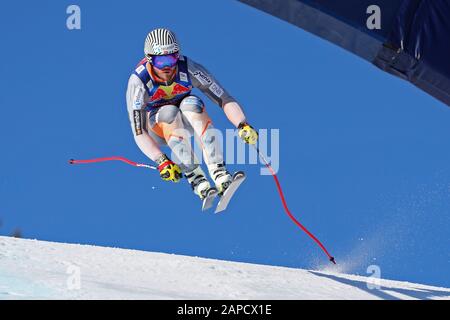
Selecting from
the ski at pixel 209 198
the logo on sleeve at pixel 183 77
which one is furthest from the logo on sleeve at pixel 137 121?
the ski at pixel 209 198

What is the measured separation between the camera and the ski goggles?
586cm

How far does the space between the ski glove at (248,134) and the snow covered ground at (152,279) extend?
42.5 inches

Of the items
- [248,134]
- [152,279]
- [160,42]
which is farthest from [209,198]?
[160,42]

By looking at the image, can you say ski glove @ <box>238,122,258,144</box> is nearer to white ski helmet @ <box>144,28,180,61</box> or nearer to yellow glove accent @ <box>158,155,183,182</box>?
yellow glove accent @ <box>158,155,183,182</box>

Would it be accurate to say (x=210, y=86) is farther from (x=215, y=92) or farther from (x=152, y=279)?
(x=152, y=279)

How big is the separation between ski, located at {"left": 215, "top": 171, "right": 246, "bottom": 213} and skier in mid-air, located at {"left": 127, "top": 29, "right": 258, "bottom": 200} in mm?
38

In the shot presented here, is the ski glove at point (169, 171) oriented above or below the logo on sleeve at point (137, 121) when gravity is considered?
below

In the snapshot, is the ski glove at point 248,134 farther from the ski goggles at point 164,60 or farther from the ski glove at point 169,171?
the ski goggles at point 164,60

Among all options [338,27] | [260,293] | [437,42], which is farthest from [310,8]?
[260,293]

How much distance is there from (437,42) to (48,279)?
135 inches

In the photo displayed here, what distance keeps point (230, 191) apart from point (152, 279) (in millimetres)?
874

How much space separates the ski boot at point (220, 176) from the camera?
5.62 metres

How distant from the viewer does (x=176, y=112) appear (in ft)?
19.6
